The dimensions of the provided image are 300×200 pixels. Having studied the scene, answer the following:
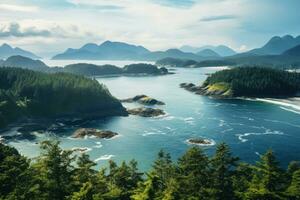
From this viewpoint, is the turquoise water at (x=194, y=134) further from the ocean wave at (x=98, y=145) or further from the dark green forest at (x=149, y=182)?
the dark green forest at (x=149, y=182)

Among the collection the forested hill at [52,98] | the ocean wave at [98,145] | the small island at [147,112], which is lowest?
the ocean wave at [98,145]

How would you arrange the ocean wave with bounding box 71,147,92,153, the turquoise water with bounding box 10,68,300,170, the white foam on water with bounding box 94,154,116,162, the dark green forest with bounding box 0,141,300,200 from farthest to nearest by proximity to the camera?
the ocean wave with bounding box 71,147,92,153 < the turquoise water with bounding box 10,68,300,170 < the white foam on water with bounding box 94,154,116,162 < the dark green forest with bounding box 0,141,300,200

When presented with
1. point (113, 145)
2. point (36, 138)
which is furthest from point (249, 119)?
point (36, 138)

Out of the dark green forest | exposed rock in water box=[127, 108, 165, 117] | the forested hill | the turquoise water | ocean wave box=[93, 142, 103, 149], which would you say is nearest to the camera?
the dark green forest

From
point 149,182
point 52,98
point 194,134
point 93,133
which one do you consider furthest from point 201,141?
point 149,182

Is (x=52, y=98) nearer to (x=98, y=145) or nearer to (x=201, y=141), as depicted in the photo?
(x=98, y=145)

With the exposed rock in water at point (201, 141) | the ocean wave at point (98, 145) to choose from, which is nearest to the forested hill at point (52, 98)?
the ocean wave at point (98, 145)

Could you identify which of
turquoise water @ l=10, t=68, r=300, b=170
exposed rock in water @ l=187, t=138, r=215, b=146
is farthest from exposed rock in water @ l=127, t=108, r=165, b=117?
exposed rock in water @ l=187, t=138, r=215, b=146

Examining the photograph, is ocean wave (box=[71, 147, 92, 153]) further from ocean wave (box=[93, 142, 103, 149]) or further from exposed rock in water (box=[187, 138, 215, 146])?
exposed rock in water (box=[187, 138, 215, 146])

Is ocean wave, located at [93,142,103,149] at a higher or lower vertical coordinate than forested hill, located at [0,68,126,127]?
lower

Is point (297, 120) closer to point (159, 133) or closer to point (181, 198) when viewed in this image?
point (159, 133)
